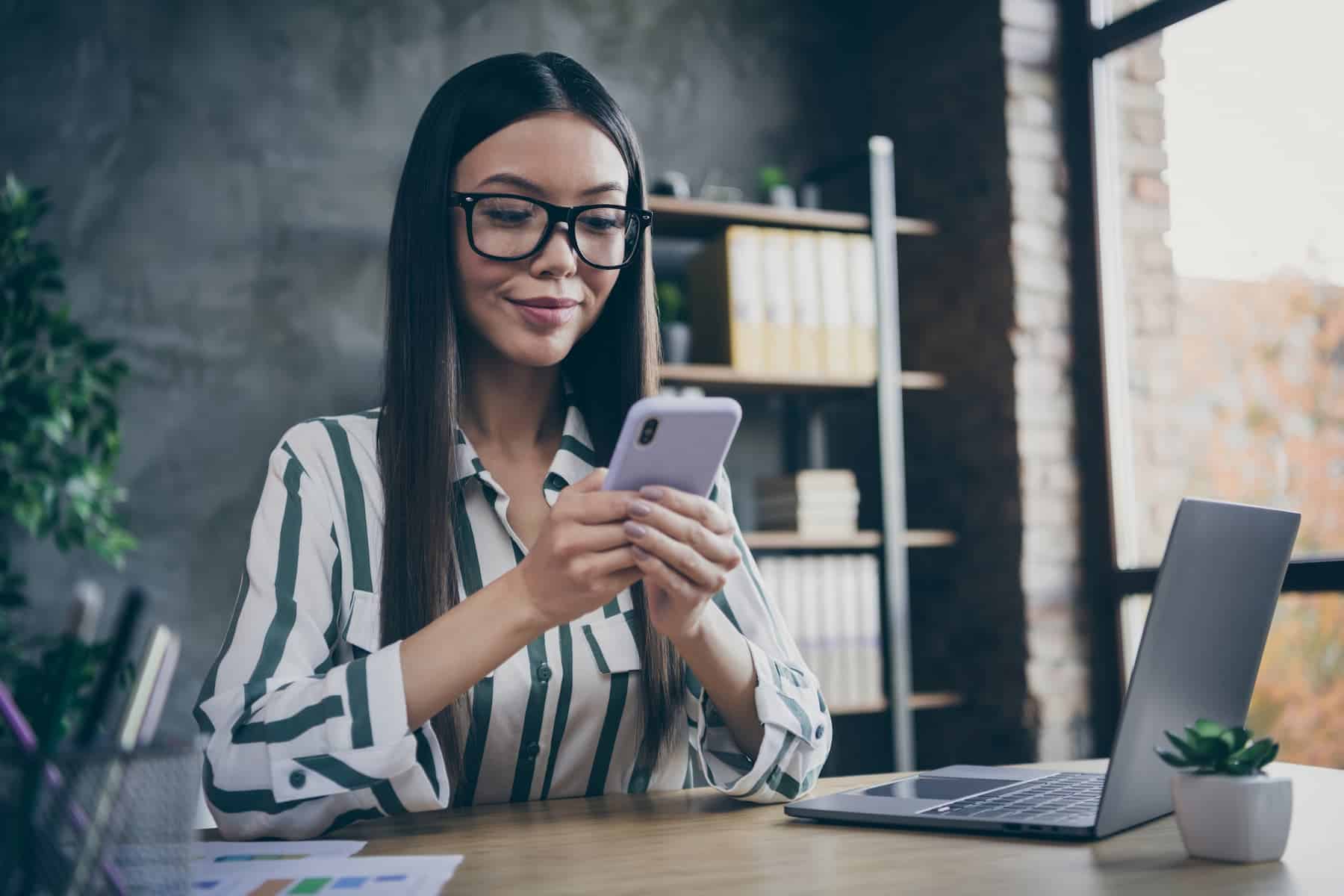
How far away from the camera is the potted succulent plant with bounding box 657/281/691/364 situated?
10.0 ft

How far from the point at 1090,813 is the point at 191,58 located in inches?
113

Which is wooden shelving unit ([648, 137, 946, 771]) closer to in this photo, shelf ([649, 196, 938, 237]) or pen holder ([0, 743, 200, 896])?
shelf ([649, 196, 938, 237])

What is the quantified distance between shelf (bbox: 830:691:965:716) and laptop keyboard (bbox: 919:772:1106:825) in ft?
6.08

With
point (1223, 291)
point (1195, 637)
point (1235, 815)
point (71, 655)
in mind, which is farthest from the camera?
point (1223, 291)

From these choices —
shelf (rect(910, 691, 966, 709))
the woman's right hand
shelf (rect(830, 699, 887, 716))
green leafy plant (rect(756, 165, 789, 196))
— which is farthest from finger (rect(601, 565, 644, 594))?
green leafy plant (rect(756, 165, 789, 196))

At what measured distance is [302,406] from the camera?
3.05 metres

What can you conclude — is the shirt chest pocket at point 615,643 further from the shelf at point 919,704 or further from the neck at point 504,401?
the shelf at point 919,704

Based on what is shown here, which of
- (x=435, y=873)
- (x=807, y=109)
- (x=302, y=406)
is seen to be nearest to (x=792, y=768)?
(x=435, y=873)

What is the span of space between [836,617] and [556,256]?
1959 millimetres

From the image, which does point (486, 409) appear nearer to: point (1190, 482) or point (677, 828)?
point (677, 828)

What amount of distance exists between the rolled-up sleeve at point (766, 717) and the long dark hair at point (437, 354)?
8cm

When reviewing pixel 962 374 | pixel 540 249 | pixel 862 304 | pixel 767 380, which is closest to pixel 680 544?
pixel 540 249

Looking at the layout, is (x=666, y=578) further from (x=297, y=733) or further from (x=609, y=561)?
(x=297, y=733)

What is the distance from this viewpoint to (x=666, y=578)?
1.05 m
